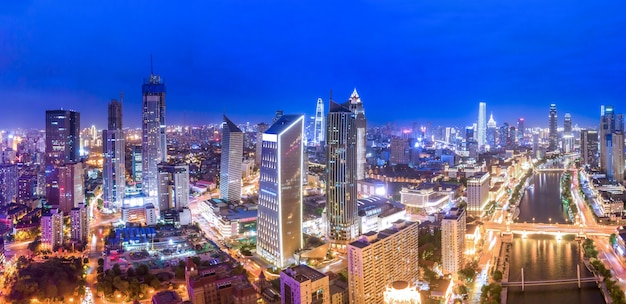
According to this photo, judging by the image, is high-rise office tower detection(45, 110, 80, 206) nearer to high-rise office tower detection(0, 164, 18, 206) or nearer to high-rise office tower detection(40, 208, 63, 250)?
high-rise office tower detection(0, 164, 18, 206)

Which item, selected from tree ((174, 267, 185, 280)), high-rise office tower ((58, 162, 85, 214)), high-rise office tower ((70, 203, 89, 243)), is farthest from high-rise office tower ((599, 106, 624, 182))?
high-rise office tower ((58, 162, 85, 214))

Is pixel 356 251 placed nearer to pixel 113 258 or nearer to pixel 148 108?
pixel 113 258

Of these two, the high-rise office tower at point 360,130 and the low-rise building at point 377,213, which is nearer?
the low-rise building at point 377,213

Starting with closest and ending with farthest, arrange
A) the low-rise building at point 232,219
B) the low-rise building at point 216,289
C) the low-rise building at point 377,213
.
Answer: the low-rise building at point 216,289 < the low-rise building at point 232,219 < the low-rise building at point 377,213

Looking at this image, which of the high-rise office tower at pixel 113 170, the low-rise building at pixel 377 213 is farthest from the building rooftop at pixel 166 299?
the high-rise office tower at pixel 113 170

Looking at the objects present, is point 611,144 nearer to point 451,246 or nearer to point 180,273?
point 451,246

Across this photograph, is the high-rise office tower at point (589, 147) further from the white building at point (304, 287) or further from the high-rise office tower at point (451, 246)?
the white building at point (304, 287)

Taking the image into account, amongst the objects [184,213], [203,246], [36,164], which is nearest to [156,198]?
[184,213]
